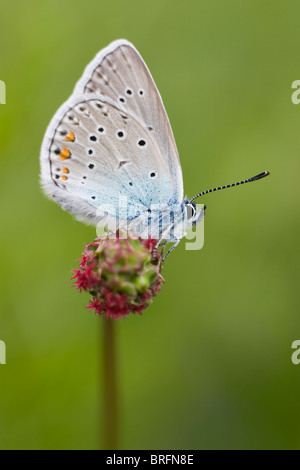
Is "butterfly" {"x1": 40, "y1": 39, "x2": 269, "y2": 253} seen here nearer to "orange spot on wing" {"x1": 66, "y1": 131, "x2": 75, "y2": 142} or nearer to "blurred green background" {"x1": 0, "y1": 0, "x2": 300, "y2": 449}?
"orange spot on wing" {"x1": 66, "y1": 131, "x2": 75, "y2": 142}

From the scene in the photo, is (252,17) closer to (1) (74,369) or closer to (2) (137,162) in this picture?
(2) (137,162)

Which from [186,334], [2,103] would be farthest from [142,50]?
[186,334]

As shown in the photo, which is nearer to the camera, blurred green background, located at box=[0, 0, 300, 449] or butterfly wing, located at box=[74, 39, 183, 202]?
butterfly wing, located at box=[74, 39, 183, 202]

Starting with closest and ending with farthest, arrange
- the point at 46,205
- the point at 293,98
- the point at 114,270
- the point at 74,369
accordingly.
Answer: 1. the point at 114,270
2. the point at 74,369
3. the point at 46,205
4. the point at 293,98

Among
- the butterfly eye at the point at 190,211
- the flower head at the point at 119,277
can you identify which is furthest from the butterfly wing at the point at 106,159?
the flower head at the point at 119,277

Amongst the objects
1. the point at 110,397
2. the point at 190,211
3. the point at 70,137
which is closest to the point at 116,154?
the point at 70,137

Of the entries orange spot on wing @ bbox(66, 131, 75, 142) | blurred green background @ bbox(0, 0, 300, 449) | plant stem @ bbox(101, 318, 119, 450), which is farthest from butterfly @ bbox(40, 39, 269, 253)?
plant stem @ bbox(101, 318, 119, 450)

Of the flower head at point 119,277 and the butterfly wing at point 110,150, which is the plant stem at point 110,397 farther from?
the butterfly wing at point 110,150
